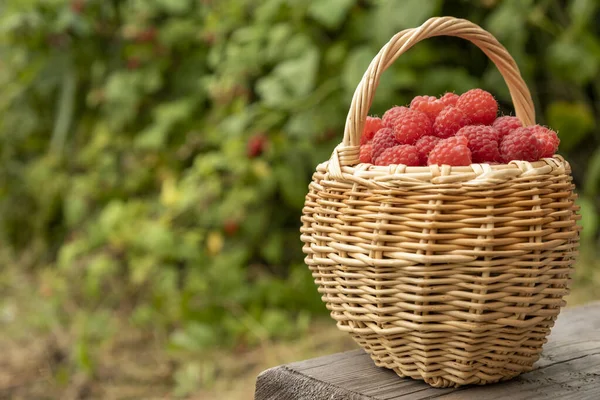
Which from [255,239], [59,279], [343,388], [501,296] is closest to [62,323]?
[59,279]

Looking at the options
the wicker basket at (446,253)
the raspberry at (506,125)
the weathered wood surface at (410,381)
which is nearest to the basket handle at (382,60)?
the wicker basket at (446,253)

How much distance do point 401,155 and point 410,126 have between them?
48 mm

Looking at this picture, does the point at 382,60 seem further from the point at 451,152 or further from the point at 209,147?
the point at 209,147

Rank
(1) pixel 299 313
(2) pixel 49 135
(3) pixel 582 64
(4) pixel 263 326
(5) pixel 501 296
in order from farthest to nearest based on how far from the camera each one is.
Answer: (2) pixel 49 135 → (1) pixel 299 313 → (4) pixel 263 326 → (3) pixel 582 64 → (5) pixel 501 296

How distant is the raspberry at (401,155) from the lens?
2.78 feet

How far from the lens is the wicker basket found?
791 mm

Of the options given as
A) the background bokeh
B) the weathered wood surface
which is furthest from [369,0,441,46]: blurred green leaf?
the weathered wood surface

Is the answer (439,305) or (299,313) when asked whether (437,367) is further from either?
(299,313)

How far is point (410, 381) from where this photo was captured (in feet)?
2.96

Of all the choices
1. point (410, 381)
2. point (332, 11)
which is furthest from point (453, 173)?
point (332, 11)

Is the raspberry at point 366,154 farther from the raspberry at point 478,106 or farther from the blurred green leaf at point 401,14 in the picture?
the blurred green leaf at point 401,14

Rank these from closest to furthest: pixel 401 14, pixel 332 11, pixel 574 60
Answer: pixel 401 14, pixel 332 11, pixel 574 60

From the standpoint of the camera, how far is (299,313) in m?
2.38

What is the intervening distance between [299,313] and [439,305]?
1600mm
